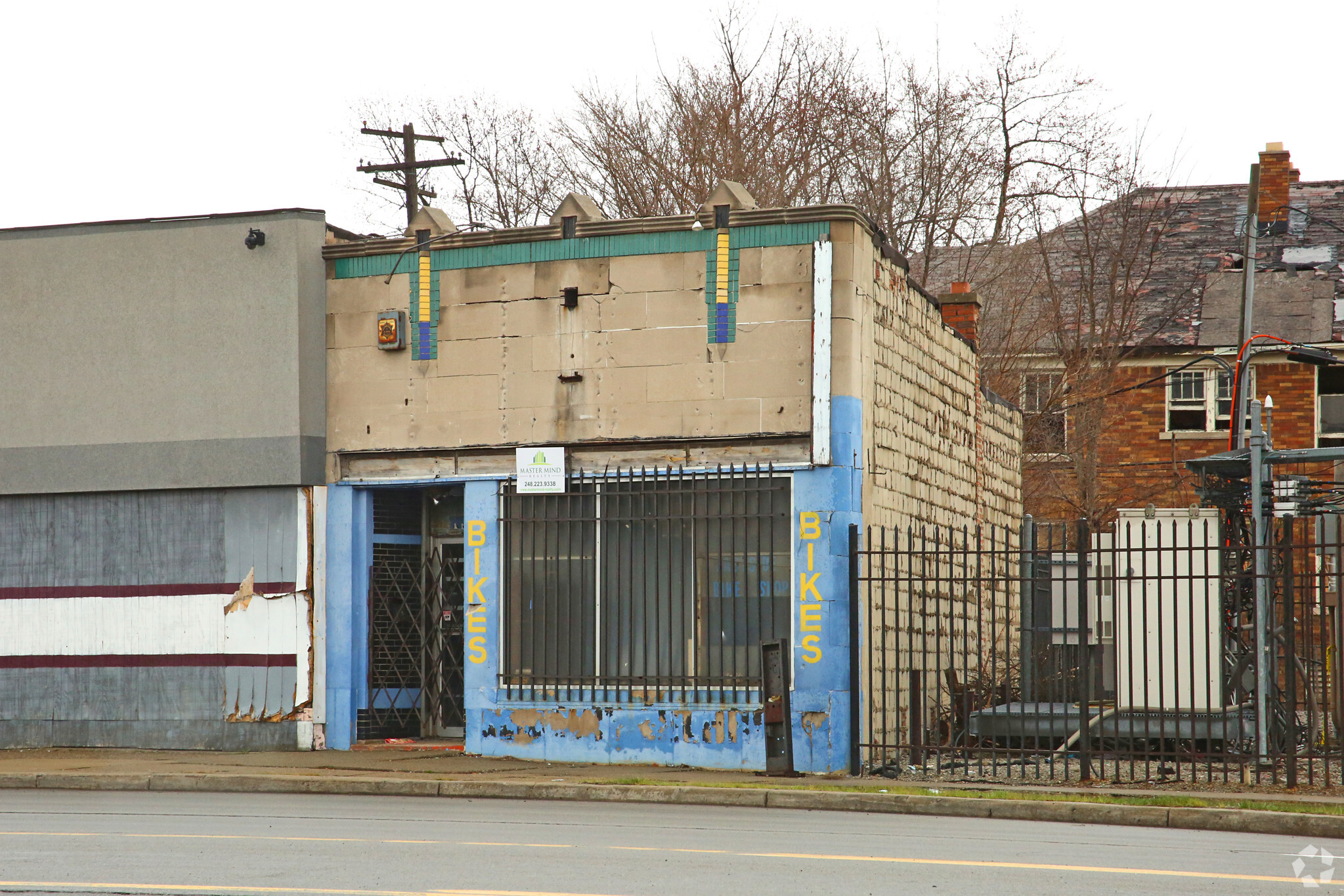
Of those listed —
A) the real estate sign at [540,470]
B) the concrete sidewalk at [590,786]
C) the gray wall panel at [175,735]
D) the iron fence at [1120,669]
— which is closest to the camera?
the concrete sidewalk at [590,786]

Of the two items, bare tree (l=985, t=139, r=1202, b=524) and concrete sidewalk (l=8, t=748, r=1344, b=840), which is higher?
bare tree (l=985, t=139, r=1202, b=524)

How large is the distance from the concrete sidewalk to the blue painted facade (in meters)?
0.29

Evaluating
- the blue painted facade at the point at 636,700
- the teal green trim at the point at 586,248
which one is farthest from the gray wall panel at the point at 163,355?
the blue painted facade at the point at 636,700

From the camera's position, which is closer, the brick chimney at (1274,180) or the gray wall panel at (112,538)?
the gray wall panel at (112,538)

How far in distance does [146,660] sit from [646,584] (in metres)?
5.66

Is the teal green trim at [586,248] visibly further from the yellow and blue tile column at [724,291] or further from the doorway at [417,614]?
the doorway at [417,614]

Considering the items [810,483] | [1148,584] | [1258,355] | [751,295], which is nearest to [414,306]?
[751,295]

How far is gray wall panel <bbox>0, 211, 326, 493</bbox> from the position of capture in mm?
15891

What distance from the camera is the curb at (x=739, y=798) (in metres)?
10.7

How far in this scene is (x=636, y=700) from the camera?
1452cm

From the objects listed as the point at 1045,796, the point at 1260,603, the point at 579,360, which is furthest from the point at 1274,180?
the point at 1045,796

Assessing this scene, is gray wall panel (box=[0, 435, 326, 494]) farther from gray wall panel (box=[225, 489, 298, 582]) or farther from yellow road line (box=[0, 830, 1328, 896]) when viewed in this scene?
yellow road line (box=[0, 830, 1328, 896])

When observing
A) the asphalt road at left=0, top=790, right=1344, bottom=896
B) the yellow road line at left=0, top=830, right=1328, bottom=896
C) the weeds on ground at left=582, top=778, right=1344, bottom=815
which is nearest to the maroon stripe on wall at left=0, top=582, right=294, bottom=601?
the asphalt road at left=0, top=790, right=1344, bottom=896

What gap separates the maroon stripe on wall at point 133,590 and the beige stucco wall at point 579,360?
5.50ft
